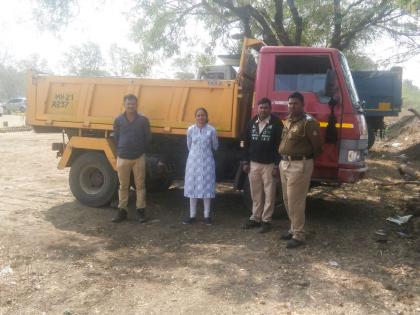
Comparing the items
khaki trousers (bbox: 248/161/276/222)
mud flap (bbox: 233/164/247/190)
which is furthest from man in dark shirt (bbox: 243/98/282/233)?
mud flap (bbox: 233/164/247/190)

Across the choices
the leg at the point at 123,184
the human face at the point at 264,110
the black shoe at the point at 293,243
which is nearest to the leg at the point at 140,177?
the leg at the point at 123,184

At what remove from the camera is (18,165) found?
11398 mm

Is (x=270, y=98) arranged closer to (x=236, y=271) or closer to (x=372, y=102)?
(x=236, y=271)

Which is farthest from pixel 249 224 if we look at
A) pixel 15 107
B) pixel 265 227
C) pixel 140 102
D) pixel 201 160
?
pixel 15 107

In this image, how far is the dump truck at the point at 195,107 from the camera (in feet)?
18.9

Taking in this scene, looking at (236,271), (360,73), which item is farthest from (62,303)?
(360,73)

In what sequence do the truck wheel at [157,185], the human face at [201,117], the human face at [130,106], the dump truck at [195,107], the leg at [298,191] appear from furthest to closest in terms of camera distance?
the truck wheel at [157,185] < the human face at [130,106] < the human face at [201,117] < the dump truck at [195,107] < the leg at [298,191]

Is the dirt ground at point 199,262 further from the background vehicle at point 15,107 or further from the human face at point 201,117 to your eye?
the background vehicle at point 15,107

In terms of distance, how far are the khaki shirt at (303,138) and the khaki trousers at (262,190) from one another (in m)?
0.58

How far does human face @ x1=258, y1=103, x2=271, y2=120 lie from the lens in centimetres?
551

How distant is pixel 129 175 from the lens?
639 centimetres

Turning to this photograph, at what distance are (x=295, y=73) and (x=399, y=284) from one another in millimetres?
2982

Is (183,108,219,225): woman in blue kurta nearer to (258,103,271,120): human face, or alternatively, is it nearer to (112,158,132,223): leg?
(258,103,271,120): human face

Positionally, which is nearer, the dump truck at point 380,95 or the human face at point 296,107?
the human face at point 296,107
